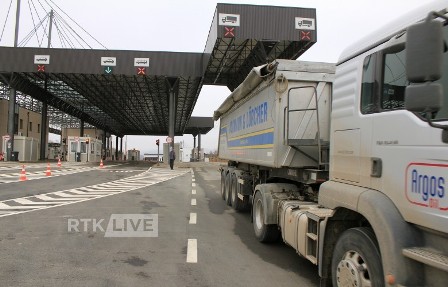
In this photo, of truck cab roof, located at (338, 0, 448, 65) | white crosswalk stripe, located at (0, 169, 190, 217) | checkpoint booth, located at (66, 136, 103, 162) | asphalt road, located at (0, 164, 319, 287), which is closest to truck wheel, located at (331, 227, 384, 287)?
asphalt road, located at (0, 164, 319, 287)

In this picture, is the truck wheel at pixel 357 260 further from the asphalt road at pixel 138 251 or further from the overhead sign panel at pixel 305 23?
the overhead sign panel at pixel 305 23

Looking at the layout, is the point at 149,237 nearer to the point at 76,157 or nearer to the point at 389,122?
the point at 389,122

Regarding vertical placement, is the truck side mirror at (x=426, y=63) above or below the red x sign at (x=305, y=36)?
below

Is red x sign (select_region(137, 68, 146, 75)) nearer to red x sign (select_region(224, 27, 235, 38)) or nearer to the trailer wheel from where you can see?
red x sign (select_region(224, 27, 235, 38))

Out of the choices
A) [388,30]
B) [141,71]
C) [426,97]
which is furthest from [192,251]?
[141,71]

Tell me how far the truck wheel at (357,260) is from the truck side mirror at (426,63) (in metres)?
1.33

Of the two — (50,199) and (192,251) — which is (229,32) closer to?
(50,199)

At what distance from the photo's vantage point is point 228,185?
12.4m

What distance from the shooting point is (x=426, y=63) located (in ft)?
8.50

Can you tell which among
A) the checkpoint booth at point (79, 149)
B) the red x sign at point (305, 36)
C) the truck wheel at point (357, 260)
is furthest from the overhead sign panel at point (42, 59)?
the truck wheel at point (357, 260)

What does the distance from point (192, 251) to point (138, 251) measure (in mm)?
861

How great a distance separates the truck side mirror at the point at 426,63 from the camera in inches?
102

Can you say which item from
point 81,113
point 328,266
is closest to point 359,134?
point 328,266

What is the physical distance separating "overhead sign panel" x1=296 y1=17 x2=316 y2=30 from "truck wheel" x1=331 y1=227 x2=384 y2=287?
25624mm
